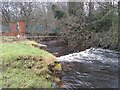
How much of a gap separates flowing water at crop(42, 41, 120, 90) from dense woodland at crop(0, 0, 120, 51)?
1.84ft

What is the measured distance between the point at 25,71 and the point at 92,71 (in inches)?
104

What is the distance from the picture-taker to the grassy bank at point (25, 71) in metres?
4.56

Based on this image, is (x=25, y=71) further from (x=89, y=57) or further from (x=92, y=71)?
(x=89, y=57)

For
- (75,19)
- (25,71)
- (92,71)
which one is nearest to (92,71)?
(92,71)

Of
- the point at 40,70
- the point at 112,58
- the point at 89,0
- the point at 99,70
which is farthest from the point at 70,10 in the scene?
the point at 40,70

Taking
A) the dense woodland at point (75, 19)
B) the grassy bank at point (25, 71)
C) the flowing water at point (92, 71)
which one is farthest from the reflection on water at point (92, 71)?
the grassy bank at point (25, 71)

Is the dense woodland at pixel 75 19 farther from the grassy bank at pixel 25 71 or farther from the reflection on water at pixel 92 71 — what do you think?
the grassy bank at pixel 25 71

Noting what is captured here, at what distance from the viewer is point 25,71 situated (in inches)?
205

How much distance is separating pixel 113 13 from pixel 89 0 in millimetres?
3984

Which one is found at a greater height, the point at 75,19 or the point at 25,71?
the point at 75,19

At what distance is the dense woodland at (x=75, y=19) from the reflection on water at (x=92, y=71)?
0.56m

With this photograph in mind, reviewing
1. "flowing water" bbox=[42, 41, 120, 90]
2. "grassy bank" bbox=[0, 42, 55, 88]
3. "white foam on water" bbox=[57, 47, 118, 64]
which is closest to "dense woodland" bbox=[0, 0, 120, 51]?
"white foam on water" bbox=[57, 47, 118, 64]

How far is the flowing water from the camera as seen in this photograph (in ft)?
19.2

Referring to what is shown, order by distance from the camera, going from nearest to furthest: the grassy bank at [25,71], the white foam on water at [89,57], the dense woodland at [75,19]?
1. the grassy bank at [25,71]
2. the dense woodland at [75,19]
3. the white foam on water at [89,57]
